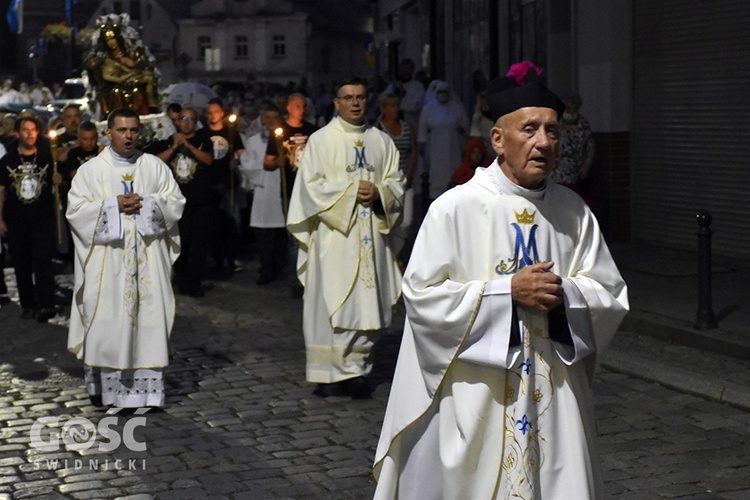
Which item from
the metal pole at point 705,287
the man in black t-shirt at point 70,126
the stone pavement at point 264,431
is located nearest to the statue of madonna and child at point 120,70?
the man in black t-shirt at point 70,126

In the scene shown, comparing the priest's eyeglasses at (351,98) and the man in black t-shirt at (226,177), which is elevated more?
the priest's eyeglasses at (351,98)

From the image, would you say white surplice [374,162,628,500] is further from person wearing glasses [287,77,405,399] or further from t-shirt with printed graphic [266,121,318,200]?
t-shirt with printed graphic [266,121,318,200]

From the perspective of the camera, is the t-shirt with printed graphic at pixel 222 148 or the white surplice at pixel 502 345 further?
the t-shirt with printed graphic at pixel 222 148

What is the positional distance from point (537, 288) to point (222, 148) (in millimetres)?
11053

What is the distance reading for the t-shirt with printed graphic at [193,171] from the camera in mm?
14031

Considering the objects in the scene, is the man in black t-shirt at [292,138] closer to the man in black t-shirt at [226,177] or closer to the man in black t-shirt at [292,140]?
the man in black t-shirt at [292,140]

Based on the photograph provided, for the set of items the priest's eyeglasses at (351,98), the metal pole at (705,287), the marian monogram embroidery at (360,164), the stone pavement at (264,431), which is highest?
the priest's eyeglasses at (351,98)

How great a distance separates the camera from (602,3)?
51.0 feet

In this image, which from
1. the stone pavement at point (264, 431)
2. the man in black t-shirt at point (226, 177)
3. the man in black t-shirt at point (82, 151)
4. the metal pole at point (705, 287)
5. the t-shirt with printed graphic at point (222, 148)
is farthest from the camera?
the man in black t-shirt at point (226, 177)

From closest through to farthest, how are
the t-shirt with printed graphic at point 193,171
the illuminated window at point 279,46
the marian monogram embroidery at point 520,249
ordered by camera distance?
the marian monogram embroidery at point 520,249 → the t-shirt with printed graphic at point 193,171 → the illuminated window at point 279,46

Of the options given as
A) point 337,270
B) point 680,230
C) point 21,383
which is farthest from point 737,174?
point 21,383

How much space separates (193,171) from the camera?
46.1 feet

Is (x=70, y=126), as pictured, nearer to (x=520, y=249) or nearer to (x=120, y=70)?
(x=120, y=70)

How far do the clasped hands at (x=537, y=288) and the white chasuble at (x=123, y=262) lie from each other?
188 inches
